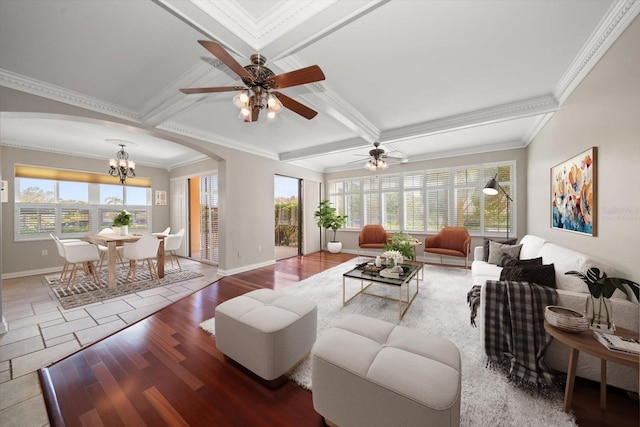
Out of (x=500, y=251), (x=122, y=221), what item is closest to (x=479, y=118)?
(x=500, y=251)

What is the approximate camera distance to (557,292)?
5.90 feet

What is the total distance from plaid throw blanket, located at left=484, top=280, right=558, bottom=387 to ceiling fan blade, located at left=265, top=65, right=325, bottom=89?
219 centimetres

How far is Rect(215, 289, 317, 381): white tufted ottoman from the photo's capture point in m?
1.68

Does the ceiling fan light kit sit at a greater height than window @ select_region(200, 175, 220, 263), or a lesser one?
greater

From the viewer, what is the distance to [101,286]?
3975 millimetres

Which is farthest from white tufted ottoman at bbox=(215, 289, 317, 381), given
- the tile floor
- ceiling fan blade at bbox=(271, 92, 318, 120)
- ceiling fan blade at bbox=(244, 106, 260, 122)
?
ceiling fan blade at bbox=(271, 92, 318, 120)

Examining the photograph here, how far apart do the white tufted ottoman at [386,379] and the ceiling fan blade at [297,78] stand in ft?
5.90

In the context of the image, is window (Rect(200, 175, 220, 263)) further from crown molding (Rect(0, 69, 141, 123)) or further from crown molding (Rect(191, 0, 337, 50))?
crown molding (Rect(191, 0, 337, 50))

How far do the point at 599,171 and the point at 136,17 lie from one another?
13.7 feet

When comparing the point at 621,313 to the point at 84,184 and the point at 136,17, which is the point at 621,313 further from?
the point at 84,184

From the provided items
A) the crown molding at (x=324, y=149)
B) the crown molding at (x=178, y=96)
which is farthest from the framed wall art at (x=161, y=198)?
the crown molding at (x=178, y=96)

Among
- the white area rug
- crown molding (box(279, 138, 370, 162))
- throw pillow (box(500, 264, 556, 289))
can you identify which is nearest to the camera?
the white area rug

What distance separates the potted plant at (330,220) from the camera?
22.6 ft

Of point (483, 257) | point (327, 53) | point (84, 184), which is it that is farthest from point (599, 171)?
point (84, 184)
